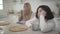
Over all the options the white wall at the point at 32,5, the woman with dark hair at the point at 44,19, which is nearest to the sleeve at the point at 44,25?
the woman with dark hair at the point at 44,19

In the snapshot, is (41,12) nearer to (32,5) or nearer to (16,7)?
(32,5)

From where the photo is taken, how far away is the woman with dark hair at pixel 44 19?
1198 millimetres

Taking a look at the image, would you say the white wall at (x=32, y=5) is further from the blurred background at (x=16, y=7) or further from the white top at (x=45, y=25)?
the white top at (x=45, y=25)

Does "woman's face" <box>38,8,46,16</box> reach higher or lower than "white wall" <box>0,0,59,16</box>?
lower

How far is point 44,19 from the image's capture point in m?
1.20

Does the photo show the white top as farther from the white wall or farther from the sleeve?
the white wall

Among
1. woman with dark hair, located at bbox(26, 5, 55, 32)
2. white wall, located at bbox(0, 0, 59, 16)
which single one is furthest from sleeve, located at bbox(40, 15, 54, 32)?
white wall, located at bbox(0, 0, 59, 16)

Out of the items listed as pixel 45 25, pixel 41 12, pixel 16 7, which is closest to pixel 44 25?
pixel 45 25

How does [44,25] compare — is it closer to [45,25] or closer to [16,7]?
[45,25]

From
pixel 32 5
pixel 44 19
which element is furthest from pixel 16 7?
pixel 44 19

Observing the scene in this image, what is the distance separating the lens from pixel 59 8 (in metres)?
1.23

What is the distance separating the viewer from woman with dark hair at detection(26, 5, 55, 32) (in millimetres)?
1198

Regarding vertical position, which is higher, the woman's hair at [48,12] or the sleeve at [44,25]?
the woman's hair at [48,12]

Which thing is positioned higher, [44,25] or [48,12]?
[48,12]
